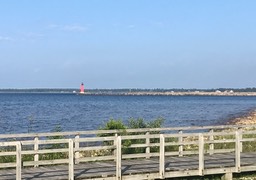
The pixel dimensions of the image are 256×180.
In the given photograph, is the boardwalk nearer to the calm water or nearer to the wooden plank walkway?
the wooden plank walkway

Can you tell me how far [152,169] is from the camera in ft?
47.8

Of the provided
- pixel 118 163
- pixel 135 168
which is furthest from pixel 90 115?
pixel 118 163

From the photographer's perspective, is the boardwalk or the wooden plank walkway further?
the wooden plank walkway

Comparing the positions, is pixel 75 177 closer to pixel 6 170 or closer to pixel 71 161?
pixel 71 161

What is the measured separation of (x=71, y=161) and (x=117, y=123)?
570 centimetres

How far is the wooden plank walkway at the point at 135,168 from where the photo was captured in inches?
535

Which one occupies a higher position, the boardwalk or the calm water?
the boardwalk

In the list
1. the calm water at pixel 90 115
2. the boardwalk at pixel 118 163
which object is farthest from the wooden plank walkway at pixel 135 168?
the calm water at pixel 90 115

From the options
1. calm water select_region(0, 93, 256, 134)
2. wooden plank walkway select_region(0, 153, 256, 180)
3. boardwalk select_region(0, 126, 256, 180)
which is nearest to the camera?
boardwalk select_region(0, 126, 256, 180)

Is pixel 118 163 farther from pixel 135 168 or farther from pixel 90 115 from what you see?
pixel 90 115

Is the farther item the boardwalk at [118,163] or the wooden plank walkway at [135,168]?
the wooden plank walkway at [135,168]

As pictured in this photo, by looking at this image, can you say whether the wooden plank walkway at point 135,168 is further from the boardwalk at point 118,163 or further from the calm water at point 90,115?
the calm water at point 90,115

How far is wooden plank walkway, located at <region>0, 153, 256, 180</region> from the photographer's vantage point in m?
13.6

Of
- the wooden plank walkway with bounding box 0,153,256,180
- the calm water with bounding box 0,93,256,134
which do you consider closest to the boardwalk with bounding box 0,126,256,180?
the wooden plank walkway with bounding box 0,153,256,180
